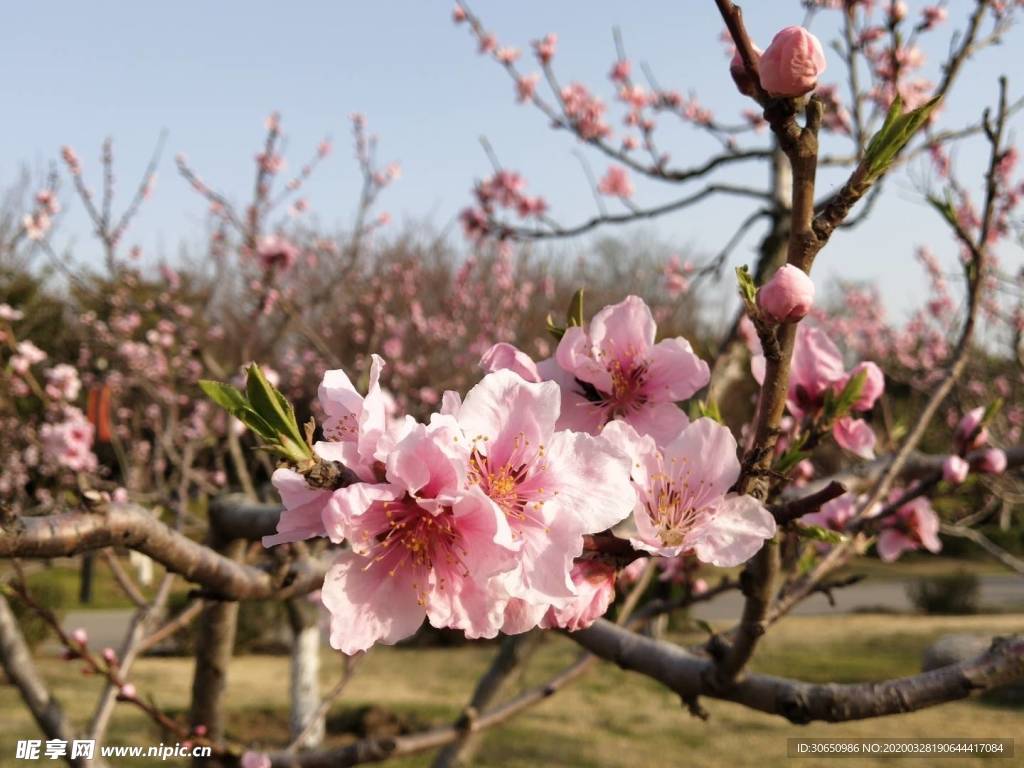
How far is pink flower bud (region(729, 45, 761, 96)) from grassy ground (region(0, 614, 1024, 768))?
218 inches

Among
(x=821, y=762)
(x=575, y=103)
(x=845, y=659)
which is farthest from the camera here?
(x=845, y=659)

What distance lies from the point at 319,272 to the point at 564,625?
20916 millimetres

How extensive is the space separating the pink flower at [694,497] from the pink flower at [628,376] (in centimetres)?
8

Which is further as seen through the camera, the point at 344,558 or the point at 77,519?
the point at 77,519

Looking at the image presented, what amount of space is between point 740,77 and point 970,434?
3.95 feet

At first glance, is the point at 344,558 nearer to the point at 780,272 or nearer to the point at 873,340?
the point at 780,272

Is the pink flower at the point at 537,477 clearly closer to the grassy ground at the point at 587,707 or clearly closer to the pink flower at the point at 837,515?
the pink flower at the point at 837,515

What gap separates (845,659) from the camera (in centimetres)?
1011

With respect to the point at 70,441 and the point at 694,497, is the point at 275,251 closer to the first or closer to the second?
the point at 70,441

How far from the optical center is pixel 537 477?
2.85ft

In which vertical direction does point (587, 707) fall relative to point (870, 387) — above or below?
below

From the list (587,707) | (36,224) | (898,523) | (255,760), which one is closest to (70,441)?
(36,224)

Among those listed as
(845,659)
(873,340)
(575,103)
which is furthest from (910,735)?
(873,340)

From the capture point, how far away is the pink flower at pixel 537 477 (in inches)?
31.1
